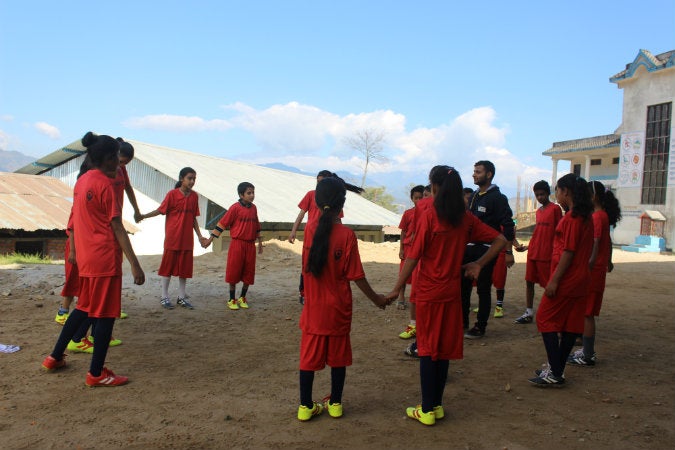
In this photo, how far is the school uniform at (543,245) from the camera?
6.18m

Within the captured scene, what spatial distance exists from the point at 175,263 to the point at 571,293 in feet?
16.4

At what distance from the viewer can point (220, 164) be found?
26.3 meters

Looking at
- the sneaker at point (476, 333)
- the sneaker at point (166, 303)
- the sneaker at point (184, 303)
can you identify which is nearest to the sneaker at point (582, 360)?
the sneaker at point (476, 333)

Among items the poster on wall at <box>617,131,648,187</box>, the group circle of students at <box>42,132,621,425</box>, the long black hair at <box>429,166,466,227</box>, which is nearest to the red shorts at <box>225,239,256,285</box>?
the group circle of students at <box>42,132,621,425</box>

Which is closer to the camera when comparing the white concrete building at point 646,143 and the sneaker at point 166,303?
the sneaker at point 166,303

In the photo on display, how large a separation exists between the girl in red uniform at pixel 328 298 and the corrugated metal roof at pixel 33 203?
47.0 ft

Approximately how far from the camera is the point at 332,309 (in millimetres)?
3184

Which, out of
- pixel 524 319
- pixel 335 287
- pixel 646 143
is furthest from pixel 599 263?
pixel 646 143

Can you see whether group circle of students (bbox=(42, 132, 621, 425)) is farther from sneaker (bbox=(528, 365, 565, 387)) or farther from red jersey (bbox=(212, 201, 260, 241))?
red jersey (bbox=(212, 201, 260, 241))

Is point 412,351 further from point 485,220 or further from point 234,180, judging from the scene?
point 234,180

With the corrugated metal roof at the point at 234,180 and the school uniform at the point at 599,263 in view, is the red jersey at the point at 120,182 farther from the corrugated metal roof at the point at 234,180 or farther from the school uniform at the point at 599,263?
the corrugated metal roof at the point at 234,180

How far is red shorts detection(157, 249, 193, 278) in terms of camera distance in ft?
22.0

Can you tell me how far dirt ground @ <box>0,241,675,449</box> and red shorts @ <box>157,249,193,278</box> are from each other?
52 centimetres

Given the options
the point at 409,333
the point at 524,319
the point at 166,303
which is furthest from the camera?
the point at 166,303
